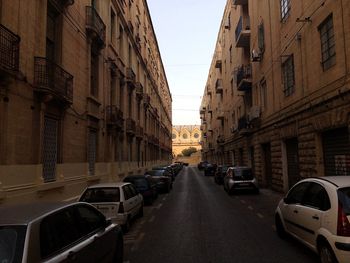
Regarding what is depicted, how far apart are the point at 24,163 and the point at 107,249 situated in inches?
258

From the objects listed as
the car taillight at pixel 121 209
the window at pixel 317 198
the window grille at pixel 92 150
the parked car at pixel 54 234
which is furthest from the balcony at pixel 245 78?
the parked car at pixel 54 234

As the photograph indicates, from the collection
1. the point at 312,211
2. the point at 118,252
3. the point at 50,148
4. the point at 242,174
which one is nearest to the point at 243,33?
the point at 242,174

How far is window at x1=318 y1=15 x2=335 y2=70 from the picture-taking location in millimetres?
13992

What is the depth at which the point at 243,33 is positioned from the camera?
28.9 metres

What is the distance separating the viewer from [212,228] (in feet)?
35.7

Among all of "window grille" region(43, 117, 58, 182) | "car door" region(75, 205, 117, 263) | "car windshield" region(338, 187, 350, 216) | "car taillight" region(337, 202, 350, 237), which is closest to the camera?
"car door" region(75, 205, 117, 263)

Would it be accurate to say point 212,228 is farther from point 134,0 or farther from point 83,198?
point 134,0

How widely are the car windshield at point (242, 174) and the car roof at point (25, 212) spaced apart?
668 inches

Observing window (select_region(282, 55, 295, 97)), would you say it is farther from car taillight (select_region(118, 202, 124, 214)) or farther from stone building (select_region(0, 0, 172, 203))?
car taillight (select_region(118, 202, 124, 214))

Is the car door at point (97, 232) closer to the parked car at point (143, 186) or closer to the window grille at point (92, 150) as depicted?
the parked car at point (143, 186)

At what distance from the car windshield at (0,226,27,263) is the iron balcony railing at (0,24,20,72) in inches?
255

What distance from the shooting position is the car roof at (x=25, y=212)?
4242mm

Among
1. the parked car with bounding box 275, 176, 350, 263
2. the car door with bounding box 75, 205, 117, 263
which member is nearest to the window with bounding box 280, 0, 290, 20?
the parked car with bounding box 275, 176, 350, 263

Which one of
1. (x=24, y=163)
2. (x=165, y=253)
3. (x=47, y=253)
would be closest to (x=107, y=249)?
(x=47, y=253)
